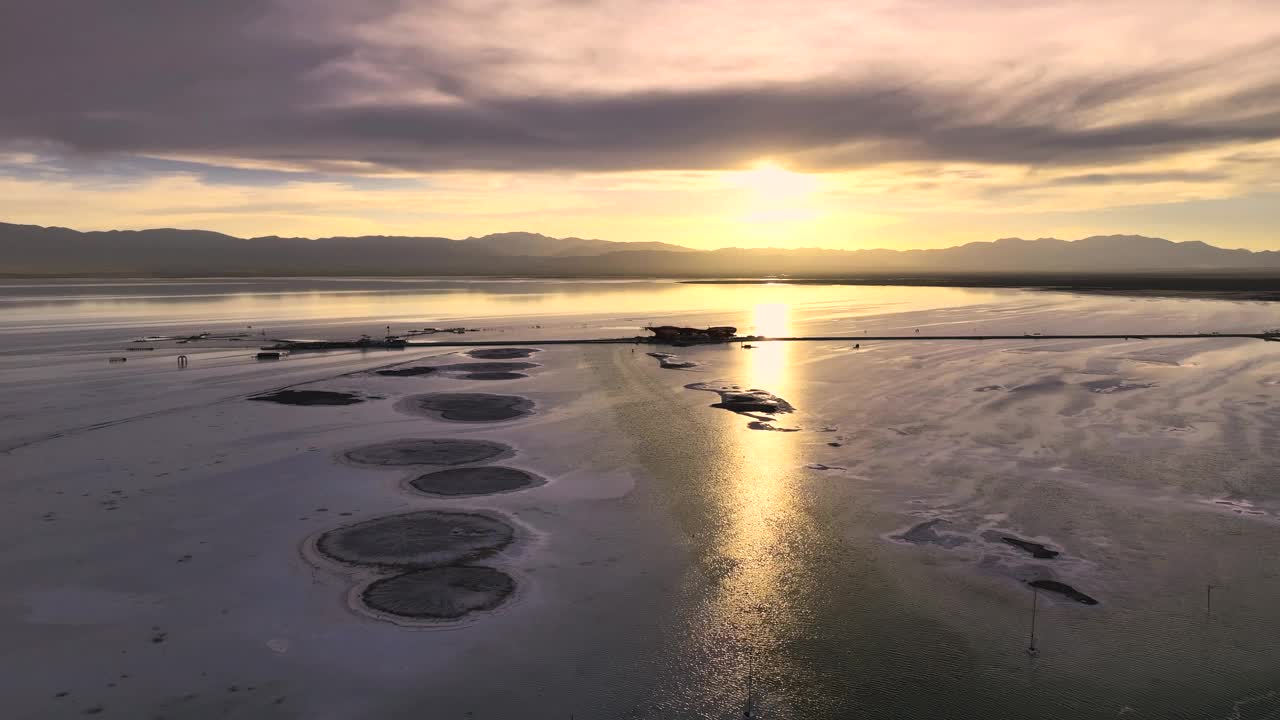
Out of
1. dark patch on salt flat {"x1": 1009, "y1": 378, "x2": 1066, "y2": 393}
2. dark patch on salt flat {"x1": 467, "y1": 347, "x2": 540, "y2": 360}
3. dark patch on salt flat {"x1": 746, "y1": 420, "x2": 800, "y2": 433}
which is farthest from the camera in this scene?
dark patch on salt flat {"x1": 467, "y1": 347, "x2": 540, "y2": 360}

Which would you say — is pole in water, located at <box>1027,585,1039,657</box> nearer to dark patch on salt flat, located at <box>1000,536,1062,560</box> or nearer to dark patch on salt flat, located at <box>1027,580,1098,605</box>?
dark patch on salt flat, located at <box>1027,580,1098,605</box>

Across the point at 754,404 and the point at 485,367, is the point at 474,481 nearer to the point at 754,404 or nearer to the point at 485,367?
the point at 754,404

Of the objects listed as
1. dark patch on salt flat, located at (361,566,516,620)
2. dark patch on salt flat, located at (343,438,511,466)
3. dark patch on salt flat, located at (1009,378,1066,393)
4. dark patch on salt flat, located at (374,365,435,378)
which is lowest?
dark patch on salt flat, located at (361,566,516,620)

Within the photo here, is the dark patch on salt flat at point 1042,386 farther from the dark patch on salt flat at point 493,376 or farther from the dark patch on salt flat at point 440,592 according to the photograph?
the dark patch on salt flat at point 440,592

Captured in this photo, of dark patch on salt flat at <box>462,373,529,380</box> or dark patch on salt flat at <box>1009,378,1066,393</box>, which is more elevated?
dark patch on salt flat at <box>1009,378,1066,393</box>

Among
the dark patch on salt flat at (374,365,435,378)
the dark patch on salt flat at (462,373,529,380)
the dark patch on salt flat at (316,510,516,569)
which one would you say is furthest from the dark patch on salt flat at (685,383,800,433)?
the dark patch on salt flat at (374,365,435,378)

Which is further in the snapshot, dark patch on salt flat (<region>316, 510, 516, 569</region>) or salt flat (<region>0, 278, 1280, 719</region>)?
dark patch on salt flat (<region>316, 510, 516, 569</region>)
